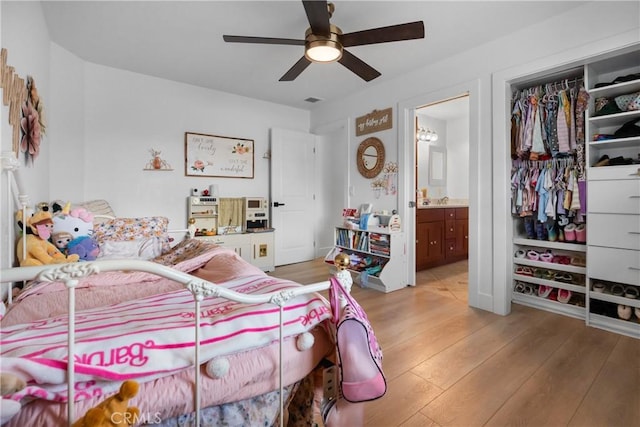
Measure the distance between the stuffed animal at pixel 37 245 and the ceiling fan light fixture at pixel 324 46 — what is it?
1.93 metres

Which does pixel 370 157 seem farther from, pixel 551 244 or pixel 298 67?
pixel 551 244

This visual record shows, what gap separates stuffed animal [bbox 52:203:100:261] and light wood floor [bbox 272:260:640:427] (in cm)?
194

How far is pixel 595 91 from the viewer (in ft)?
7.31

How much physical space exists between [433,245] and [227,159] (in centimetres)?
305

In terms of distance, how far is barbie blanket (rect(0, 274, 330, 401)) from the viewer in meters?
0.67

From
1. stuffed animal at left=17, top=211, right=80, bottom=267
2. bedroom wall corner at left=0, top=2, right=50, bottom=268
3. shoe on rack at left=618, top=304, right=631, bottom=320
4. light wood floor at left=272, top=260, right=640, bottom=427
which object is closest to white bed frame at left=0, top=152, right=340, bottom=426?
light wood floor at left=272, top=260, right=640, bottom=427

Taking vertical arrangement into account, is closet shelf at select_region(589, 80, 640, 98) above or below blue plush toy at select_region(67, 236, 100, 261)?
A: above

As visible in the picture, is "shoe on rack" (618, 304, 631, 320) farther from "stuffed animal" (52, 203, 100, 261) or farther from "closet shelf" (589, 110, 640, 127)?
"stuffed animal" (52, 203, 100, 261)

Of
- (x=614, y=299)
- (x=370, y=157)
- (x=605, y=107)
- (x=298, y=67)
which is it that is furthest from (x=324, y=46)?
(x=614, y=299)

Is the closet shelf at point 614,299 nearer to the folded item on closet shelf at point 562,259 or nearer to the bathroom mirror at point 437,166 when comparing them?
the folded item on closet shelf at point 562,259

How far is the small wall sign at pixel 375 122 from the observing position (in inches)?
139

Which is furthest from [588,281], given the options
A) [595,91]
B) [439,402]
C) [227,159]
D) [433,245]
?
[227,159]

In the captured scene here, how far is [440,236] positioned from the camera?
4.30 m

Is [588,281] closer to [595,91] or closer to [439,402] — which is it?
[595,91]
